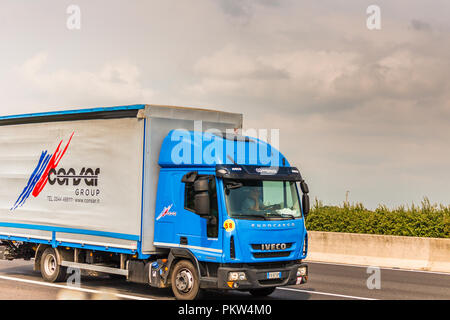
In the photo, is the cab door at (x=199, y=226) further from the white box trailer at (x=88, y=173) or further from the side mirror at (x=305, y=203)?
the side mirror at (x=305, y=203)

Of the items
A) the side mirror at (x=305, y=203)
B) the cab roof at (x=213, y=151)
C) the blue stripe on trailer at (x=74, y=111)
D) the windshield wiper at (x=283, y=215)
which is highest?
the blue stripe on trailer at (x=74, y=111)

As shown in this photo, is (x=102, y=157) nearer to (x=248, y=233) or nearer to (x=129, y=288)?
(x=129, y=288)

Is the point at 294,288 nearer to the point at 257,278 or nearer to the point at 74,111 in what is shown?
the point at 257,278

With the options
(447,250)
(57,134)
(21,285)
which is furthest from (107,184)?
(447,250)

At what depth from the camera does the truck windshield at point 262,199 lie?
12.5 m

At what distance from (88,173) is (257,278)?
4.65 meters

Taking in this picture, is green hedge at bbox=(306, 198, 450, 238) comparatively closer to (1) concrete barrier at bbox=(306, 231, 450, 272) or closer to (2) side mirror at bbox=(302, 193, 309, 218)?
(1) concrete barrier at bbox=(306, 231, 450, 272)

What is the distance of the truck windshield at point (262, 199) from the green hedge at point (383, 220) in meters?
9.45

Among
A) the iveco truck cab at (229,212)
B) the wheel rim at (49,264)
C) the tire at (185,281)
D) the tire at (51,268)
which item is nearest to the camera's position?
the iveco truck cab at (229,212)

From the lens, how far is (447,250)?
19.9 metres

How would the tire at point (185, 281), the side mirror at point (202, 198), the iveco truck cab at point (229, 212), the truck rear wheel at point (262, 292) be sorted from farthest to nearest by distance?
the truck rear wheel at point (262, 292)
the tire at point (185, 281)
the iveco truck cab at point (229, 212)
the side mirror at point (202, 198)

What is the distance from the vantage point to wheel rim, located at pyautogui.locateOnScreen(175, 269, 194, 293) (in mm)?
12898

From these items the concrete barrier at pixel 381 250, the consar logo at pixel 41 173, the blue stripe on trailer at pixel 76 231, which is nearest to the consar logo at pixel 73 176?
the consar logo at pixel 41 173
